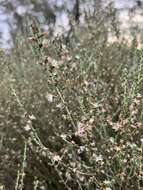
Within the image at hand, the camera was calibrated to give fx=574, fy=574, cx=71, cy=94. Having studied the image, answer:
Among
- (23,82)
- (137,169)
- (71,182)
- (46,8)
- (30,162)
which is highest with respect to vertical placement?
(46,8)

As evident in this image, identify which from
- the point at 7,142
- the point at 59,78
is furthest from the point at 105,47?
the point at 59,78

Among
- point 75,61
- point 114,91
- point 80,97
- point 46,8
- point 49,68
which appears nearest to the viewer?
point 49,68

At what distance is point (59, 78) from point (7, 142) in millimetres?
1908

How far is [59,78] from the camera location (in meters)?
3.33

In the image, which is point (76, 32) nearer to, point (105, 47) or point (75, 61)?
point (105, 47)

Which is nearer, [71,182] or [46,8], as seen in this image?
[71,182]

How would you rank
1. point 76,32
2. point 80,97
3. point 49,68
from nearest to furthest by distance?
point 49,68, point 80,97, point 76,32

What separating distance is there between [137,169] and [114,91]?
1.70 meters

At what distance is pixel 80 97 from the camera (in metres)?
3.24

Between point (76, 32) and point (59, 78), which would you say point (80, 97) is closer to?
point (59, 78)

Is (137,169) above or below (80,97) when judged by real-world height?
below

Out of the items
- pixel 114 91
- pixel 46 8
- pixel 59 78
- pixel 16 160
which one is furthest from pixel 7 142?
pixel 46 8

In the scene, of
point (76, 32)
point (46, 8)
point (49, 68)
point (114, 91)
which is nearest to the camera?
point (49, 68)

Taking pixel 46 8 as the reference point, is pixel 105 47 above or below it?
below
